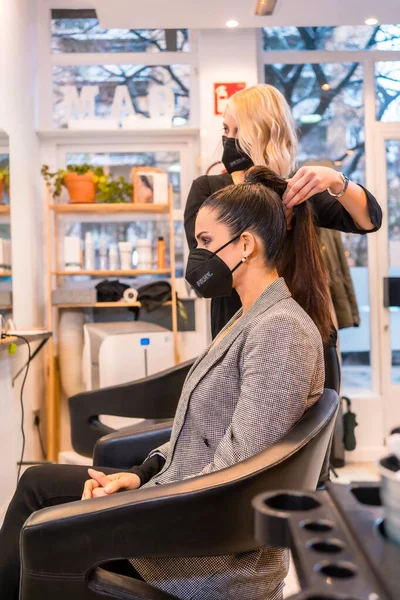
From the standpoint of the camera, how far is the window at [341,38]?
15.4ft

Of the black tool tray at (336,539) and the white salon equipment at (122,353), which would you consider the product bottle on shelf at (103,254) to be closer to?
the white salon equipment at (122,353)

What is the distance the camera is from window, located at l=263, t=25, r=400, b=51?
15.4 feet

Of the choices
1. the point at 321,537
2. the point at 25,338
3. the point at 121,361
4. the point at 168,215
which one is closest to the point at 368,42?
the point at 168,215

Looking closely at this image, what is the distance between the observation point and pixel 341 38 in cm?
470

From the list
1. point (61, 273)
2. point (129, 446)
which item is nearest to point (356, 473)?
point (61, 273)

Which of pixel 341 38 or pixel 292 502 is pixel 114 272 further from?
pixel 292 502

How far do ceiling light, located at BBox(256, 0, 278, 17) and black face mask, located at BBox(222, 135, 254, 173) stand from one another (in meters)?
1.98

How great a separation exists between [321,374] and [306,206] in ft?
1.48

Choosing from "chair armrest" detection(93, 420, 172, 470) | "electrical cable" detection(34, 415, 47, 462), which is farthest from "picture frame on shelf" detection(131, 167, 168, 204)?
"chair armrest" detection(93, 420, 172, 470)

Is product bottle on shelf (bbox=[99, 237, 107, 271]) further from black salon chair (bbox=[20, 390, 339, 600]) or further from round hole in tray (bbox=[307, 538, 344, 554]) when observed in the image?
round hole in tray (bbox=[307, 538, 344, 554])

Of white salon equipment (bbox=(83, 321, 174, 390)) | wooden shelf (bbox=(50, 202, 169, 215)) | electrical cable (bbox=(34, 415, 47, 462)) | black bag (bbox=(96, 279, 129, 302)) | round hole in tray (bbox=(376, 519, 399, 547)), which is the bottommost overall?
electrical cable (bbox=(34, 415, 47, 462))

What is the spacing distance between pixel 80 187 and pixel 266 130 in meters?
2.60

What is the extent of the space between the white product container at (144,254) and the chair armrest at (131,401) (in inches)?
83.6

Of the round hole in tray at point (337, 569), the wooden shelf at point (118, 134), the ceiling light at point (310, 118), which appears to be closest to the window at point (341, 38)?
the ceiling light at point (310, 118)
